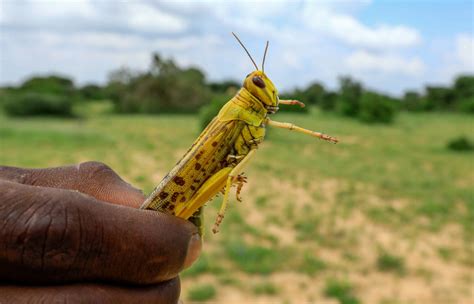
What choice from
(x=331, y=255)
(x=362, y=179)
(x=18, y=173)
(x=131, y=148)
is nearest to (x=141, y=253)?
(x=18, y=173)

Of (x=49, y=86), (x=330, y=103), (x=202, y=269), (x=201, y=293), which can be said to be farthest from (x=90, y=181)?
(x=49, y=86)

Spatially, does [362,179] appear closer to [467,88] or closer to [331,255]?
[331,255]

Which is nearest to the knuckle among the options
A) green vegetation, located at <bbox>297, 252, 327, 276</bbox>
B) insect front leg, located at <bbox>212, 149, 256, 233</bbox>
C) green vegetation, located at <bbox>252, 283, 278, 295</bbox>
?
insect front leg, located at <bbox>212, 149, 256, 233</bbox>

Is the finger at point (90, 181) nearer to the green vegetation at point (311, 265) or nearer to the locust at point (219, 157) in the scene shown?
the locust at point (219, 157)

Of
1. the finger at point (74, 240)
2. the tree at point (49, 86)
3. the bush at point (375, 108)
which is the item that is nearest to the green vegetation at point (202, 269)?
the finger at point (74, 240)

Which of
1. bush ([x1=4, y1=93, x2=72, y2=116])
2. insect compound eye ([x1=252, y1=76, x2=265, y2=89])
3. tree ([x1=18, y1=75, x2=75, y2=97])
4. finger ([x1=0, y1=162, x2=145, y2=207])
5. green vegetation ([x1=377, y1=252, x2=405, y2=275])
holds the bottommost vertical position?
bush ([x1=4, y1=93, x2=72, y2=116])

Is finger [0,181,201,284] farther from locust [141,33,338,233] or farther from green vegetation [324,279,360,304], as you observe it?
green vegetation [324,279,360,304]
